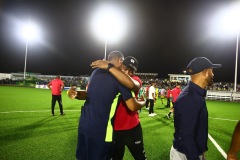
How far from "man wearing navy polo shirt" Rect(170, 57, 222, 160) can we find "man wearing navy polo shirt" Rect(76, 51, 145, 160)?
630 millimetres

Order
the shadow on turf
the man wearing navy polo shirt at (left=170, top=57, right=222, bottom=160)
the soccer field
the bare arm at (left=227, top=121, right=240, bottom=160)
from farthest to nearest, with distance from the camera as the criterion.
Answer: the shadow on turf, the soccer field, the man wearing navy polo shirt at (left=170, top=57, right=222, bottom=160), the bare arm at (left=227, top=121, right=240, bottom=160)

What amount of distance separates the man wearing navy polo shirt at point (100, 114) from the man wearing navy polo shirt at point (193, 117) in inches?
24.8

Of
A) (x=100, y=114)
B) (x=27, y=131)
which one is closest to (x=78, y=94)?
(x=100, y=114)

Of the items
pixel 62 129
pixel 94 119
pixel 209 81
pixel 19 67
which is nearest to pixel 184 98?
pixel 209 81

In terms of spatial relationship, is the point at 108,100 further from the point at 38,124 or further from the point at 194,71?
the point at 38,124

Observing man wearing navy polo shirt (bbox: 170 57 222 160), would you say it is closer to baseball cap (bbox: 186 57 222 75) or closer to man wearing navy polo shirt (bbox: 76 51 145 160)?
baseball cap (bbox: 186 57 222 75)

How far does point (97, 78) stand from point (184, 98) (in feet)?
3.59

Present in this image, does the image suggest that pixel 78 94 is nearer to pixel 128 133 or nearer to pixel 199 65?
pixel 128 133

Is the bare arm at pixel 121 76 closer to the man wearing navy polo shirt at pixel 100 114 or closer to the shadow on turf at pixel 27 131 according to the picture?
the man wearing navy polo shirt at pixel 100 114

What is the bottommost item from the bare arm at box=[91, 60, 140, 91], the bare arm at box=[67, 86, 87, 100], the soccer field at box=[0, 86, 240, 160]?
the soccer field at box=[0, 86, 240, 160]

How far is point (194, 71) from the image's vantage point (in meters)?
3.01

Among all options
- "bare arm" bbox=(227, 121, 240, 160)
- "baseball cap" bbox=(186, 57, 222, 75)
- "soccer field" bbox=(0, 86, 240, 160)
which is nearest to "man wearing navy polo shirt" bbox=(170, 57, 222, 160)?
"baseball cap" bbox=(186, 57, 222, 75)

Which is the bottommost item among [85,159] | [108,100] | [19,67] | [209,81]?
[85,159]

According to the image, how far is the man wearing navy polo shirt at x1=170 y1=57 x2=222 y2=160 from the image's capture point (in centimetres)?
270
